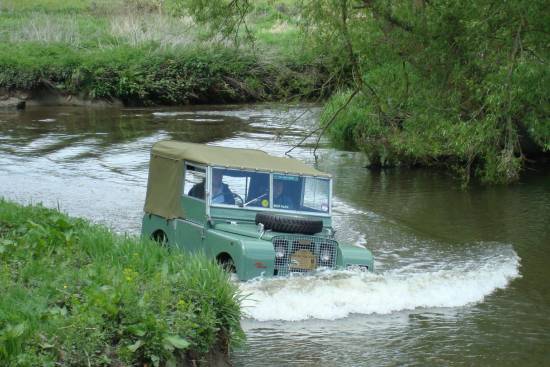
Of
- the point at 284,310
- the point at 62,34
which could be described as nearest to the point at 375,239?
the point at 284,310

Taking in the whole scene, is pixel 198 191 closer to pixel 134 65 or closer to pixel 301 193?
pixel 301 193

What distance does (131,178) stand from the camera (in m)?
21.5

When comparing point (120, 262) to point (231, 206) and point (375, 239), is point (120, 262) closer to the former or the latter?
point (231, 206)

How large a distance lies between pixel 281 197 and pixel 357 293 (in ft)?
5.97

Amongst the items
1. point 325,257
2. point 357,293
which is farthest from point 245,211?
point 357,293

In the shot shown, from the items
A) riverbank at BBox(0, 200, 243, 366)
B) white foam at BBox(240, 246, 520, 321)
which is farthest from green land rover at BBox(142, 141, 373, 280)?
riverbank at BBox(0, 200, 243, 366)

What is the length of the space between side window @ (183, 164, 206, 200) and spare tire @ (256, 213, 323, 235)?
3.68 feet

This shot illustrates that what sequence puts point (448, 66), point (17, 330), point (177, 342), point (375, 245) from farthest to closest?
point (448, 66) → point (375, 245) → point (177, 342) → point (17, 330)

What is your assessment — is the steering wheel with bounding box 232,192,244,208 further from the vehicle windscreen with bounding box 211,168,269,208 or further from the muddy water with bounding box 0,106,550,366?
the muddy water with bounding box 0,106,550,366

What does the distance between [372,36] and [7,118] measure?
59.4 feet

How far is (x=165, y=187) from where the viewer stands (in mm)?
13047

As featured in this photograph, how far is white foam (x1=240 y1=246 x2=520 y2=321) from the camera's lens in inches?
431

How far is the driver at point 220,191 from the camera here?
12.1 metres

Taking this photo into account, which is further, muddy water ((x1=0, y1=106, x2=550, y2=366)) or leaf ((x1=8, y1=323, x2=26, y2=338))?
muddy water ((x1=0, y1=106, x2=550, y2=366))
